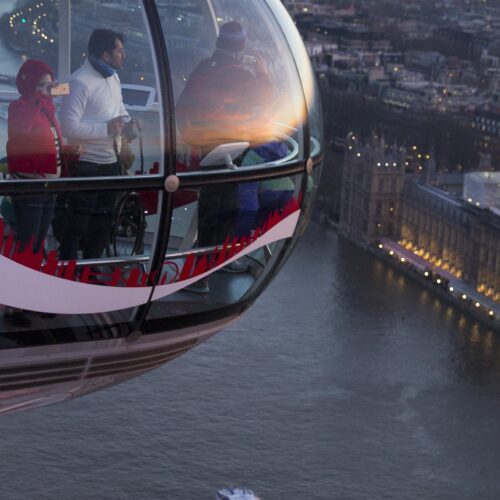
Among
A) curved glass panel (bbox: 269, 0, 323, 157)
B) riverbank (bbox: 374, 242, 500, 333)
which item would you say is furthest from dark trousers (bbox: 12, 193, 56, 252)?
riverbank (bbox: 374, 242, 500, 333)

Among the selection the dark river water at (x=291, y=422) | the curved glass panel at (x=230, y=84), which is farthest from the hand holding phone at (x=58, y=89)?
the dark river water at (x=291, y=422)

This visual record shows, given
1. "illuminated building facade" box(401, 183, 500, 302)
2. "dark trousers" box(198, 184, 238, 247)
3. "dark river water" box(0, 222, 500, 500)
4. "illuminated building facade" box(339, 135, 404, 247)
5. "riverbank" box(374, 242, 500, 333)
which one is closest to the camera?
"dark trousers" box(198, 184, 238, 247)

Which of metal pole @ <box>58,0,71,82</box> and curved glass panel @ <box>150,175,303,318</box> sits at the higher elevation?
metal pole @ <box>58,0,71,82</box>

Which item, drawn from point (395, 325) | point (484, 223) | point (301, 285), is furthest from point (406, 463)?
point (484, 223)

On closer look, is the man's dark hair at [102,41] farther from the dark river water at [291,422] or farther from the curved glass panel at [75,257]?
the dark river water at [291,422]

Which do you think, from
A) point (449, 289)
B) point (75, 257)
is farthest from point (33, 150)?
point (449, 289)

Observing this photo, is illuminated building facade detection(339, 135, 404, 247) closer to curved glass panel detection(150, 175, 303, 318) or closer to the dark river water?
the dark river water

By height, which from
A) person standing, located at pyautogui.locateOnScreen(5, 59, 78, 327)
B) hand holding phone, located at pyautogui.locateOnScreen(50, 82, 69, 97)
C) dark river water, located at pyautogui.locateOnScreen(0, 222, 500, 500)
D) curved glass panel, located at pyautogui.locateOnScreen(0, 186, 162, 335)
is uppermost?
hand holding phone, located at pyautogui.locateOnScreen(50, 82, 69, 97)
